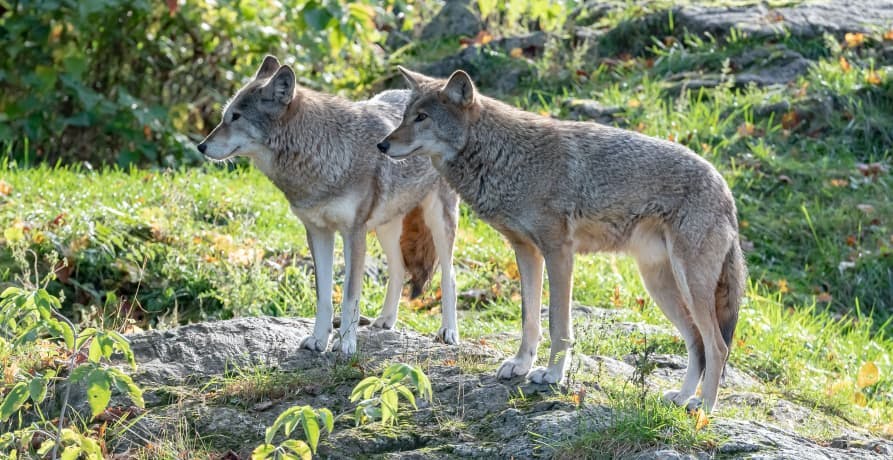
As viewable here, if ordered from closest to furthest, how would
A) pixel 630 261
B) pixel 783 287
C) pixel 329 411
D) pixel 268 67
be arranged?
pixel 329 411, pixel 268 67, pixel 783 287, pixel 630 261

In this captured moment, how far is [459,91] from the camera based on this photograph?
21.6 feet

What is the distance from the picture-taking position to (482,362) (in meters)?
6.94

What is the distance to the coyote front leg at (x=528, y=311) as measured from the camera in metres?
6.52

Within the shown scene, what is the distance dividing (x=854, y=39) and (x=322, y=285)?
25.1 ft

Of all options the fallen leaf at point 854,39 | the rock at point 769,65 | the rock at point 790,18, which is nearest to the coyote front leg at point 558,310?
the rock at point 769,65

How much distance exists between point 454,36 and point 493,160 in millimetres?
8352

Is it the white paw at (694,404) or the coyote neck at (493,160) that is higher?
the coyote neck at (493,160)

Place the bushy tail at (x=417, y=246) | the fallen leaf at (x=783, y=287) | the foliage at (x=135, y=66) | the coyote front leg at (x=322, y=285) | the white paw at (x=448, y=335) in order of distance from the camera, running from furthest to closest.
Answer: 1. the foliage at (x=135, y=66)
2. the fallen leaf at (x=783, y=287)
3. the bushy tail at (x=417, y=246)
4. the white paw at (x=448, y=335)
5. the coyote front leg at (x=322, y=285)

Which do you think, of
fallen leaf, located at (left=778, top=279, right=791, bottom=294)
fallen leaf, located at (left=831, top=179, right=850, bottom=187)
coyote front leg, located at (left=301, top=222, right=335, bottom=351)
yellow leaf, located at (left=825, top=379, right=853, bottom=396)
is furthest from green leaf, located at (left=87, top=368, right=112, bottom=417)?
fallen leaf, located at (left=831, top=179, right=850, bottom=187)

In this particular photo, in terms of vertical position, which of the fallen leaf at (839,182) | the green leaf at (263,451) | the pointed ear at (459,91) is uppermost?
the pointed ear at (459,91)

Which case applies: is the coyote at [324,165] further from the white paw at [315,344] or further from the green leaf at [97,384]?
the green leaf at [97,384]

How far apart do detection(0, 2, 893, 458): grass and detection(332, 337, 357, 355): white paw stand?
1.43ft

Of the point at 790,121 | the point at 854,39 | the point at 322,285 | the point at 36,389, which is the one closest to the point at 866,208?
the point at 790,121

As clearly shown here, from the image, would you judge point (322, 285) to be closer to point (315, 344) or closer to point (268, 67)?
point (315, 344)
